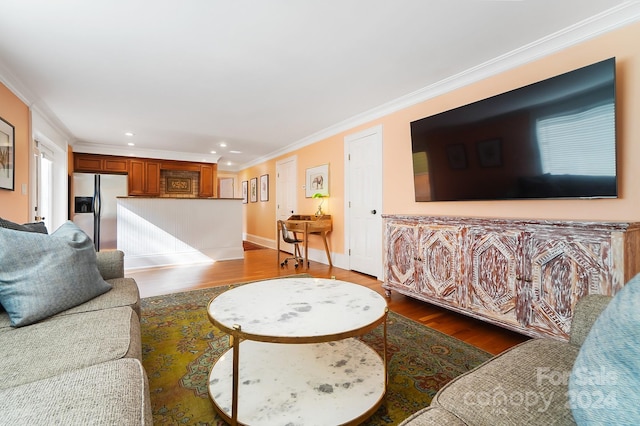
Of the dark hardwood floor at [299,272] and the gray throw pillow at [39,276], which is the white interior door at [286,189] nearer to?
the dark hardwood floor at [299,272]

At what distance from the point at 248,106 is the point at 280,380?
325 cm

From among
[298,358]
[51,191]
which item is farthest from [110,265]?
[51,191]

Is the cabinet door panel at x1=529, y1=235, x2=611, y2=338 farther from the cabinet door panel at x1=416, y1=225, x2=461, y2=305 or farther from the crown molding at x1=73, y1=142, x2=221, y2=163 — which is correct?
the crown molding at x1=73, y1=142, x2=221, y2=163

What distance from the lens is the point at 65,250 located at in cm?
146

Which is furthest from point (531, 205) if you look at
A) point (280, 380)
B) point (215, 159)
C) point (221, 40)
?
point (215, 159)

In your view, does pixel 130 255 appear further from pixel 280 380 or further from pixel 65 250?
pixel 280 380

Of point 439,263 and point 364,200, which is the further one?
point 364,200

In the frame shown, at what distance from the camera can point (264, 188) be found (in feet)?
23.5

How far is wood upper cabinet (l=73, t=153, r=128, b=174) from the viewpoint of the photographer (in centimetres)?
586

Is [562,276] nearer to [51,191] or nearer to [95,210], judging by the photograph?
[95,210]

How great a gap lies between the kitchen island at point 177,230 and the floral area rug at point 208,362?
2.39 meters

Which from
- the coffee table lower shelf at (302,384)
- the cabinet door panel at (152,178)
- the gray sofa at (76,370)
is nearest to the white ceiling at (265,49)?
the gray sofa at (76,370)

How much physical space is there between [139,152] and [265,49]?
5.33 meters

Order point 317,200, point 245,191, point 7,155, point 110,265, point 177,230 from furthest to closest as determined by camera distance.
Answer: point 245,191 → point 317,200 → point 177,230 → point 7,155 → point 110,265
